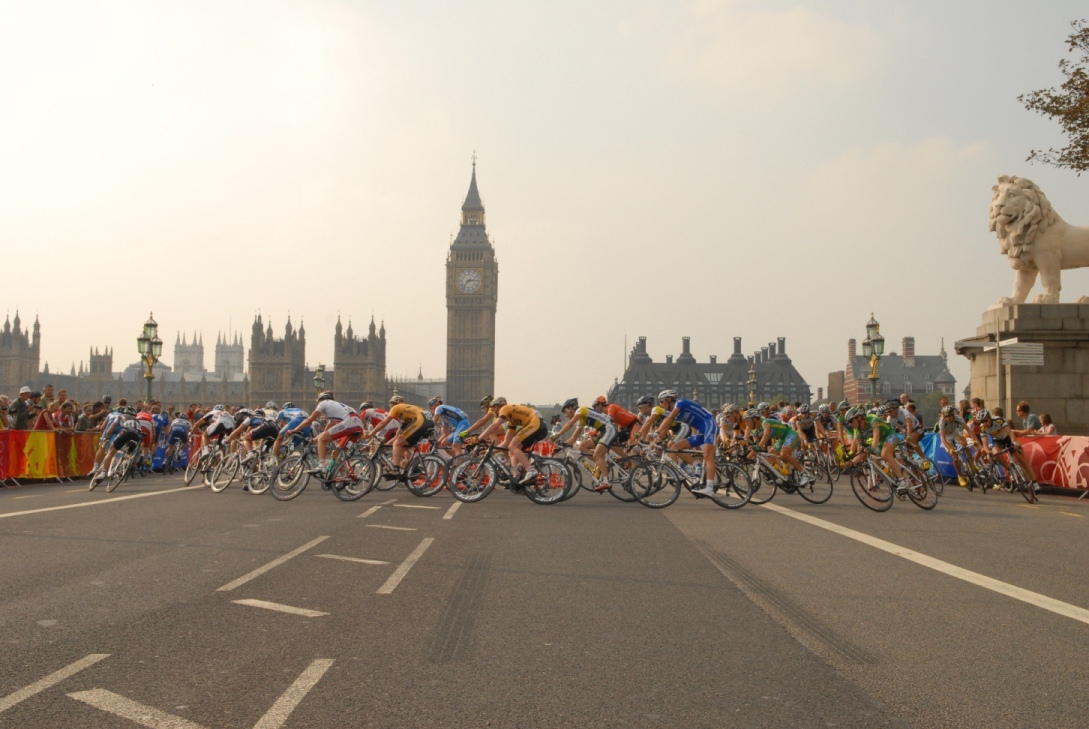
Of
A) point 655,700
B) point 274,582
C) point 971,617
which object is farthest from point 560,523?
point 655,700

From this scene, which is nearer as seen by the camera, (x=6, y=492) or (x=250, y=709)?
(x=250, y=709)

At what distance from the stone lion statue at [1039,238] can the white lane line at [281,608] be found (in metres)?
20.4

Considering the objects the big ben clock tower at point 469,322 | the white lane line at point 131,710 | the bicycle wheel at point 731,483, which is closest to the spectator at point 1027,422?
the bicycle wheel at point 731,483

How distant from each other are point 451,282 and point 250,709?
161 meters

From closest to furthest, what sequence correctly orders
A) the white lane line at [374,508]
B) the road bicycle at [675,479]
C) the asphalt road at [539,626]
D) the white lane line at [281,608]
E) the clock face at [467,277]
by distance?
1. the asphalt road at [539,626]
2. the white lane line at [281,608]
3. the white lane line at [374,508]
4. the road bicycle at [675,479]
5. the clock face at [467,277]

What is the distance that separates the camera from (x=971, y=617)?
612 cm

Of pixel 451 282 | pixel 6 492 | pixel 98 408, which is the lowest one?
pixel 6 492

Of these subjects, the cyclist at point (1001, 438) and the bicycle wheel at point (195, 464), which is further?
the bicycle wheel at point (195, 464)

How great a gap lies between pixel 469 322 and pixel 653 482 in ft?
488

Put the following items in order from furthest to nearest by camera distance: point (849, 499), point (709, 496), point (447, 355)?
1. point (447, 355)
2. point (849, 499)
3. point (709, 496)

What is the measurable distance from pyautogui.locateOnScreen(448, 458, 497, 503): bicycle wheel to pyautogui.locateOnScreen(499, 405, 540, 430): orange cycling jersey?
0.88 meters

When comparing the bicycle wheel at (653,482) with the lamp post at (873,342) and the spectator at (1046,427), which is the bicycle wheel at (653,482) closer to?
the spectator at (1046,427)

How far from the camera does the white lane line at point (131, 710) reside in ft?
→ 12.8

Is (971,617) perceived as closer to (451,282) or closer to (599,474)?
(599,474)
